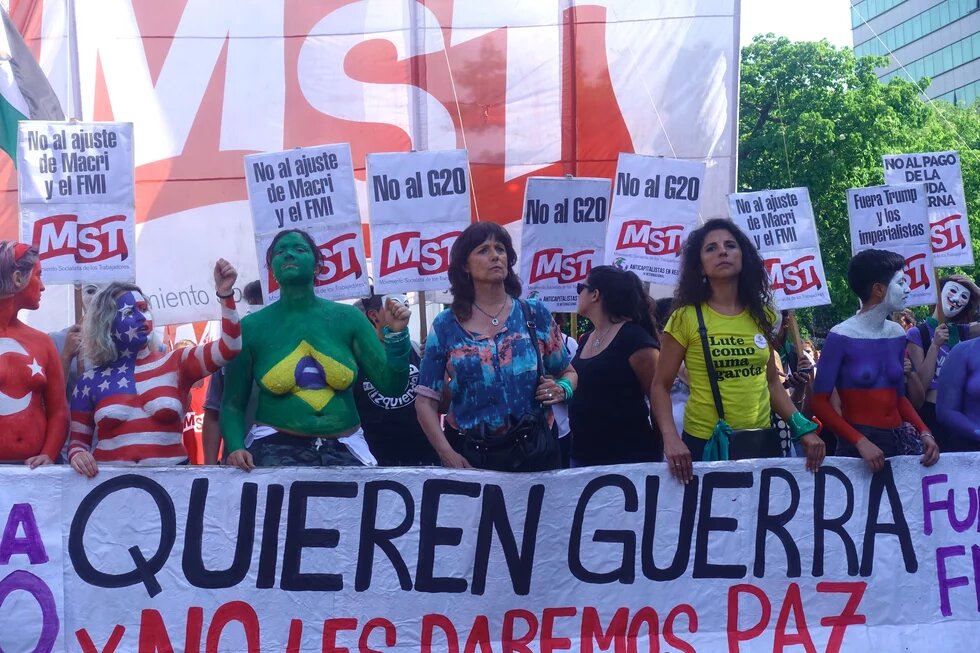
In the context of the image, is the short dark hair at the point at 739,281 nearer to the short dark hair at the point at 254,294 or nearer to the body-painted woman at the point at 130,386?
the body-painted woman at the point at 130,386

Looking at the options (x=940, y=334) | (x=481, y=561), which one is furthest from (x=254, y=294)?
(x=940, y=334)

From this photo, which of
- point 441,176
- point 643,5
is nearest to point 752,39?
point 643,5

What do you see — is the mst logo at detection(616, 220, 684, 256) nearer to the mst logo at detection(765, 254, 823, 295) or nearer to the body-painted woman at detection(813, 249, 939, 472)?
the mst logo at detection(765, 254, 823, 295)

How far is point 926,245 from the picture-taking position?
8.34 meters

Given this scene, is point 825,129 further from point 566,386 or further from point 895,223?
point 566,386

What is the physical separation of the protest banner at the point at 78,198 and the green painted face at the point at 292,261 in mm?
1983

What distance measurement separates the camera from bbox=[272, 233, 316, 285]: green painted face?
15.1 ft

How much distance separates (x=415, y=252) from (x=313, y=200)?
0.64m

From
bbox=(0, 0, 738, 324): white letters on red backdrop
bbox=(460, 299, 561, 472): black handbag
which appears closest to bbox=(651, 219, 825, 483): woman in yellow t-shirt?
bbox=(460, 299, 561, 472): black handbag

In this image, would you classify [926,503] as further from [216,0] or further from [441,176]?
[216,0]

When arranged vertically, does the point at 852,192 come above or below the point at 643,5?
below

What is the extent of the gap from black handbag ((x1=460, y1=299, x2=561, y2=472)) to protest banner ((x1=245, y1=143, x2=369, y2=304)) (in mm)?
2712

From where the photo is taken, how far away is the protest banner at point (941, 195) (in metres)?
8.71

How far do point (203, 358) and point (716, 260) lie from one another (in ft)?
6.17
